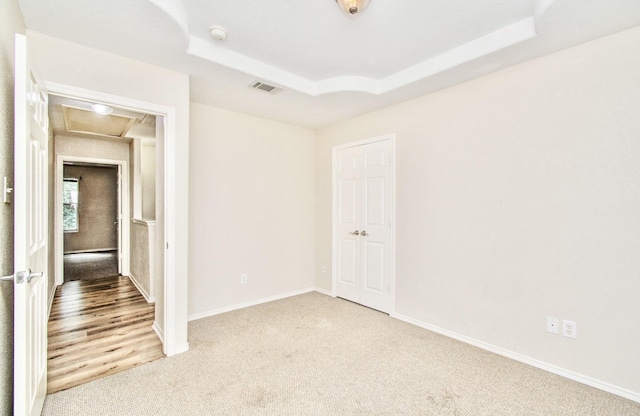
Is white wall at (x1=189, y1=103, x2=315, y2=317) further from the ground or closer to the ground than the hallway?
further from the ground

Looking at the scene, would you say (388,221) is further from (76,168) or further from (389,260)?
(76,168)

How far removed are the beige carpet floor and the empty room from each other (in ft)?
0.06

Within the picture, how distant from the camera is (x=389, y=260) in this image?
3533 millimetres

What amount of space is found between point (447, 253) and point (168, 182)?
2.70m

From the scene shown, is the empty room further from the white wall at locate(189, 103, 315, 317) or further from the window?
the window

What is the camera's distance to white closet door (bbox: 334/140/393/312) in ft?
11.8

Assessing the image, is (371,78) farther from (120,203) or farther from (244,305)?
(120,203)

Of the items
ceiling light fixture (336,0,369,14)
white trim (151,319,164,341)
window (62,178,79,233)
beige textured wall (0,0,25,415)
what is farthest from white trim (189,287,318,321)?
window (62,178,79,233)

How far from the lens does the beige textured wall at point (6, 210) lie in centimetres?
141

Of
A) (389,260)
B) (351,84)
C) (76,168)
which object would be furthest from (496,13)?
(76,168)

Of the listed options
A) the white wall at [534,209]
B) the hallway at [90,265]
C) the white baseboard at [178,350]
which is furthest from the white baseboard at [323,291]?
the hallway at [90,265]

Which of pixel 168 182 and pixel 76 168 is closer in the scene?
pixel 168 182

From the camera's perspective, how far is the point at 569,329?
2.26 metres

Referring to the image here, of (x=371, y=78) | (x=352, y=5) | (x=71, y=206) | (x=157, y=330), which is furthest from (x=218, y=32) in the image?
(x=71, y=206)
